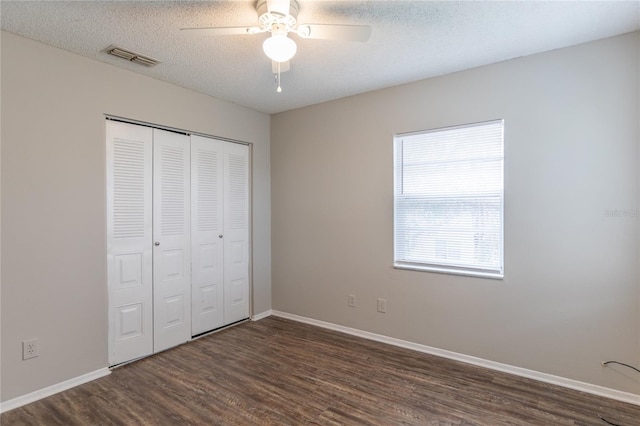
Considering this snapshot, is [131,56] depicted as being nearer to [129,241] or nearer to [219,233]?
[129,241]

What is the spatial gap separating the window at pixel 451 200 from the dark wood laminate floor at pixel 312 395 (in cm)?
89

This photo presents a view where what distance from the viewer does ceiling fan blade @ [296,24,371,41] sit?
6.21 feet

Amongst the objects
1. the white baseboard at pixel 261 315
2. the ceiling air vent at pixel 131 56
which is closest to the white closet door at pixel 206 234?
the white baseboard at pixel 261 315

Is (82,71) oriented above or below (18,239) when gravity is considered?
above

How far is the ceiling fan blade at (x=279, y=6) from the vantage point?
1.83m

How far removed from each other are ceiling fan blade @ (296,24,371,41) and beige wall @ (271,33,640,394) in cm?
146

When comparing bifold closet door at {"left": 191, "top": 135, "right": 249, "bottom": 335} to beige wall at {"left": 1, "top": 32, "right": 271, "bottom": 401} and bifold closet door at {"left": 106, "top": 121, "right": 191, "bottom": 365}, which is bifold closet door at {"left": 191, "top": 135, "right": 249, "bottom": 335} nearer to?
bifold closet door at {"left": 106, "top": 121, "right": 191, "bottom": 365}

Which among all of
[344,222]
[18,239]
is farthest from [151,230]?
[344,222]

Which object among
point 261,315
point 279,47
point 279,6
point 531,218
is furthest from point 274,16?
point 261,315

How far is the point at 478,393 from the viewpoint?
2477 millimetres

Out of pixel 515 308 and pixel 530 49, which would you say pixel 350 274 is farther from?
pixel 530 49

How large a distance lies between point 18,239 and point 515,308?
146 inches

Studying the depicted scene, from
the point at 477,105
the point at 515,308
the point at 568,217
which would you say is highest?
the point at 477,105

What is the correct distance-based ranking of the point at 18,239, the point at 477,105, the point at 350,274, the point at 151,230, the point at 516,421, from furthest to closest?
the point at 350,274 → the point at 151,230 → the point at 477,105 → the point at 18,239 → the point at 516,421
